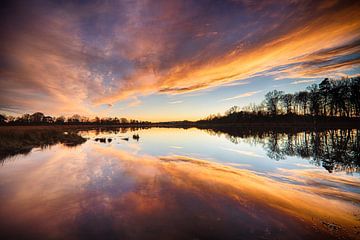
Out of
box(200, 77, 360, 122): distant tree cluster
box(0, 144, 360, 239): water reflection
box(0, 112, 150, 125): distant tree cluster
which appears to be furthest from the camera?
box(0, 112, 150, 125): distant tree cluster

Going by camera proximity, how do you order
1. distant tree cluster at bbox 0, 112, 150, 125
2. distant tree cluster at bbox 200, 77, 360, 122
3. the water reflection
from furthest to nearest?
distant tree cluster at bbox 0, 112, 150, 125 < distant tree cluster at bbox 200, 77, 360, 122 < the water reflection

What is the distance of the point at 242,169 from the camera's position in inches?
A: 441

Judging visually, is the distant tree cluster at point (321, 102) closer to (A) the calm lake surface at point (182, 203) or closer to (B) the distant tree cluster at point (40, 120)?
(A) the calm lake surface at point (182, 203)

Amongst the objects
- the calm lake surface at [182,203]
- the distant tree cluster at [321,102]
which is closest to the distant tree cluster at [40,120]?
the calm lake surface at [182,203]

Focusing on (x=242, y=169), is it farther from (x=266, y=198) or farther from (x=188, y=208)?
(x=188, y=208)

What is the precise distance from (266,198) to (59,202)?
7976 mm

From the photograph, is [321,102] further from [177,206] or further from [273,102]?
[177,206]

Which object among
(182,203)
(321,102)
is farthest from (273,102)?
(182,203)

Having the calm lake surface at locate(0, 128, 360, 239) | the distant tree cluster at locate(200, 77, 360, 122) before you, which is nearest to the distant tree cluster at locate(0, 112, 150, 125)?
the calm lake surface at locate(0, 128, 360, 239)

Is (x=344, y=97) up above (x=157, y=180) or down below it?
above

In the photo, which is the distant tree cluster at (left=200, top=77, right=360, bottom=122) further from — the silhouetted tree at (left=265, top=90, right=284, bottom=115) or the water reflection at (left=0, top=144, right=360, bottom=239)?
the water reflection at (left=0, top=144, right=360, bottom=239)

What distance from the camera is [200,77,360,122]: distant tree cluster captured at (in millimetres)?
55000

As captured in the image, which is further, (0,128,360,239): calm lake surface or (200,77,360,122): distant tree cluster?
(200,77,360,122): distant tree cluster

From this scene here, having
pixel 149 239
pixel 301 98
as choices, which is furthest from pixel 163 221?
pixel 301 98
